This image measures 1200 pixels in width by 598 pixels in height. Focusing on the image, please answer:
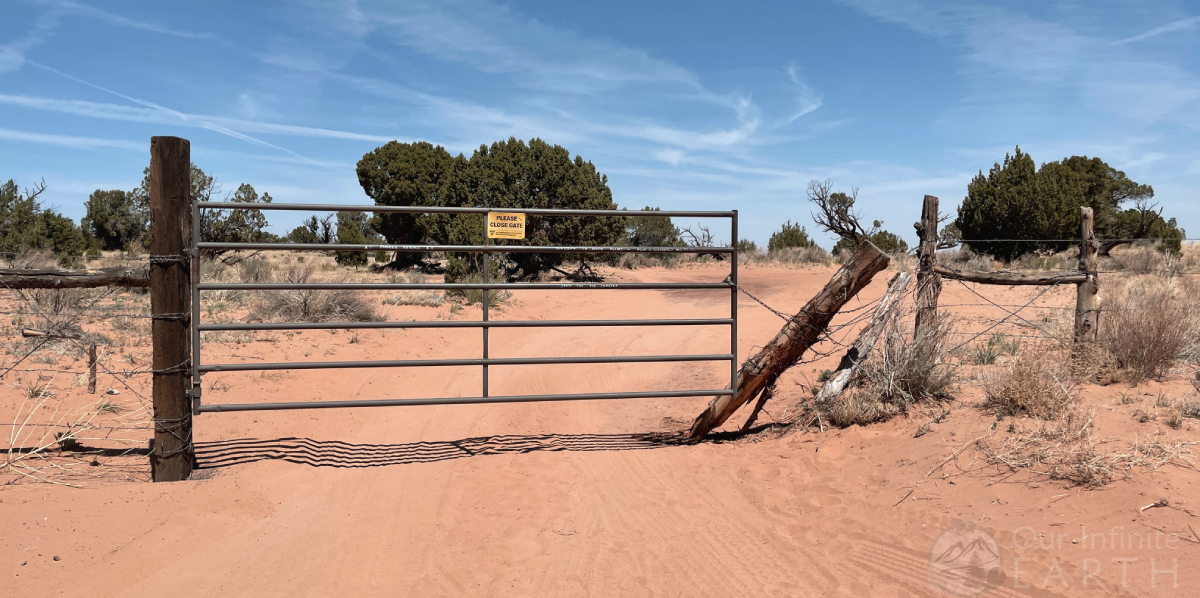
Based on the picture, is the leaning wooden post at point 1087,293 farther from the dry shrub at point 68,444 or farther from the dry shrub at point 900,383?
the dry shrub at point 68,444

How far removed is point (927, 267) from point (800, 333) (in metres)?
1.55

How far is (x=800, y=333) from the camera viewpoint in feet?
19.2

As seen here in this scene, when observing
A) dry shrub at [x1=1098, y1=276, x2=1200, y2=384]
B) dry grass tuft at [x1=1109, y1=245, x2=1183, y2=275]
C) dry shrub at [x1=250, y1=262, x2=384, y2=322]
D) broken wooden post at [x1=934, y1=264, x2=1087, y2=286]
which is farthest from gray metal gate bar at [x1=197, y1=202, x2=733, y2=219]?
dry grass tuft at [x1=1109, y1=245, x2=1183, y2=275]

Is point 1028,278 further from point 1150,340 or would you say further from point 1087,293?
point 1150,340

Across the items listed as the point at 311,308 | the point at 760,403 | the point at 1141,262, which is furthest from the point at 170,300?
the point at 1141,262

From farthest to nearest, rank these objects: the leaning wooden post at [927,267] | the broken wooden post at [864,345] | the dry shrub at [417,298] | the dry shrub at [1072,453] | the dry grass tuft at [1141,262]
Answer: the dry grass tuft at [1141,262]
the dry shrub at [417,298]
the leaning wooden post at [927,267]
the broken wooden post at [864,345]
the dry shrub at [1072,453]

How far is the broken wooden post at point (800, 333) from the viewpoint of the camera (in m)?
5.74

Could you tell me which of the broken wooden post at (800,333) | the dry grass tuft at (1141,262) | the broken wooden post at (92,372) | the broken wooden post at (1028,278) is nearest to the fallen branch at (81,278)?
the broken wooden post at (92,372)

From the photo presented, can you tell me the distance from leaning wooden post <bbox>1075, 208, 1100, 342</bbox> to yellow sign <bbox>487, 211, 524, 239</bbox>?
5773 millimetres

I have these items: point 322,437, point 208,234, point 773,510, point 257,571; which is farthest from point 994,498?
point 208,234

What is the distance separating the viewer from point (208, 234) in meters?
18.8

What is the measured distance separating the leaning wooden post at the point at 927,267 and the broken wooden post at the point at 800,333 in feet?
2.29

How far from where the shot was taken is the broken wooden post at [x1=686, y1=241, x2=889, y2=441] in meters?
5.74

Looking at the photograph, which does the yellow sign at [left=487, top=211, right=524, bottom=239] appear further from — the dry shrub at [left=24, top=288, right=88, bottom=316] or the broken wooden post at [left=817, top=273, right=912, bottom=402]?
the dry shrub at [left=24, top=288, right=88, bottom=316]
